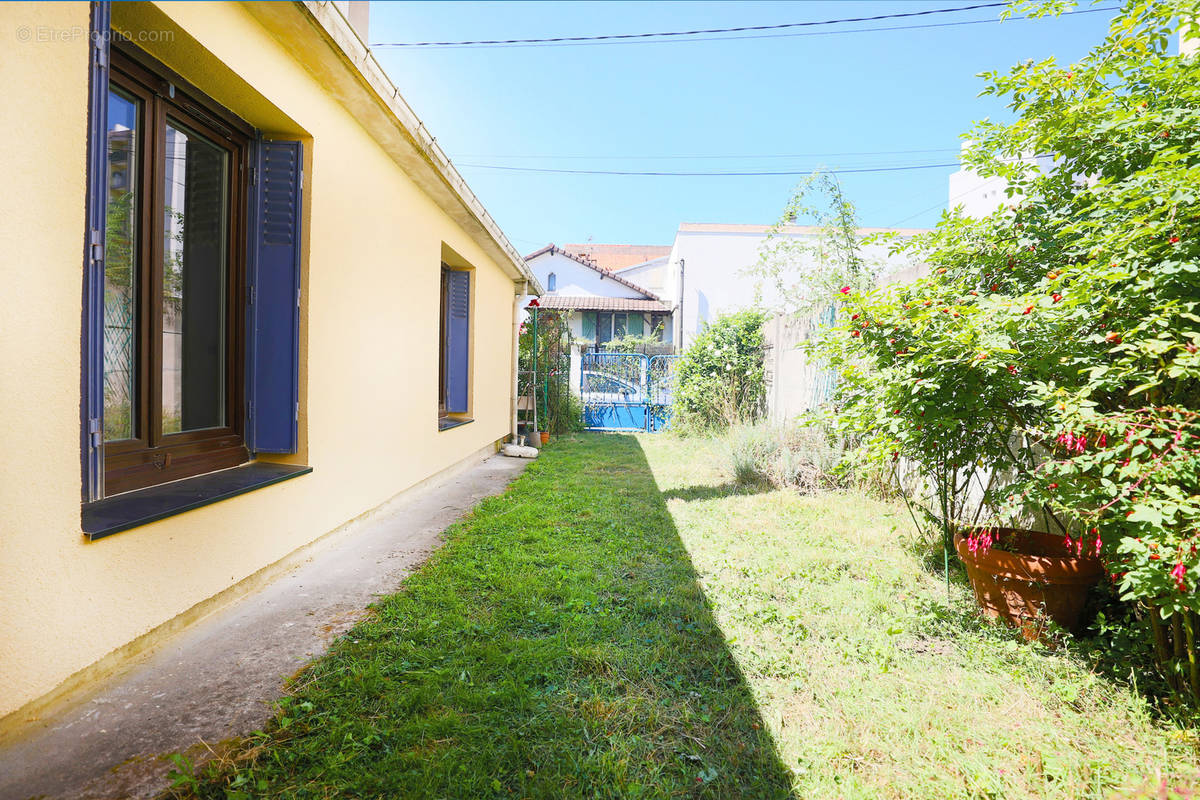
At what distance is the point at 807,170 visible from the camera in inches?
389

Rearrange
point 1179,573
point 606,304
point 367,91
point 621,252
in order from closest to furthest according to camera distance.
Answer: point 1179,573 → point 367,91 → point 606,304 → point 621,252

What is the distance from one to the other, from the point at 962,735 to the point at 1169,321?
61.3 inches

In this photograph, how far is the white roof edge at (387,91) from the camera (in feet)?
8.79

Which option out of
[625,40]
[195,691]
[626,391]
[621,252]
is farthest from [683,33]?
[621,252]

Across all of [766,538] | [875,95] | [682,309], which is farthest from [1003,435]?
A: [682,309]

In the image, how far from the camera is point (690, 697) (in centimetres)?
212

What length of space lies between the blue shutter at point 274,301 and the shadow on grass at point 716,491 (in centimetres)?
355

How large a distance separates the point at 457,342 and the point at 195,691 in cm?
532

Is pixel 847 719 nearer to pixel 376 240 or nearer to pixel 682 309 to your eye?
pixel 376 240

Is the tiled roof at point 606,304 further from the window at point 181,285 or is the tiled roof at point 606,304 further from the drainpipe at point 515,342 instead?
the window at point 181,285

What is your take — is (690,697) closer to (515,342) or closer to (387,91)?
(387,91)

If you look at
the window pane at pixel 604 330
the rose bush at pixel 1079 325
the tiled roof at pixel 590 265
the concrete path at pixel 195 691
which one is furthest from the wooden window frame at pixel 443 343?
the tiled roof at pixel 590 265

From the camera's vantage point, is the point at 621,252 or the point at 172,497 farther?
the point at 621,252

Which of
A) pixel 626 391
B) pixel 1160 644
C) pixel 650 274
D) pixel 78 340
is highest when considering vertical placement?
pixel 650 274
